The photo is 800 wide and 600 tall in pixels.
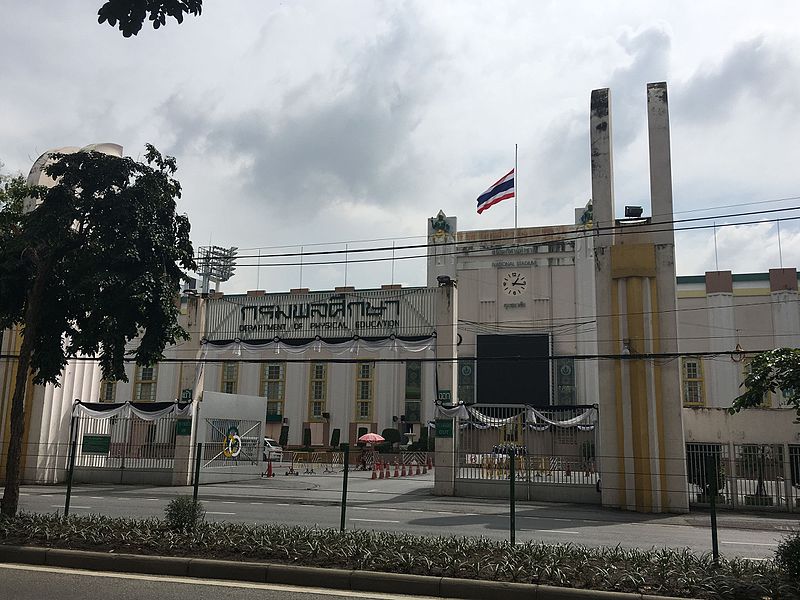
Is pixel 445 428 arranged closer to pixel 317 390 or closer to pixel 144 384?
pixel 317 390

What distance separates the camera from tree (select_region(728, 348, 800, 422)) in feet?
28.9

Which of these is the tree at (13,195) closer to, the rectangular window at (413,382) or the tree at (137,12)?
the tree at (137,12)

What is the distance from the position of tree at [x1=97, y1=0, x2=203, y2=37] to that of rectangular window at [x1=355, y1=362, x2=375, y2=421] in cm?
5688

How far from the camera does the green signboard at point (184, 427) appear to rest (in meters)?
27.5

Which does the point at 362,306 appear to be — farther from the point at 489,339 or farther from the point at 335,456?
the point at 489,339

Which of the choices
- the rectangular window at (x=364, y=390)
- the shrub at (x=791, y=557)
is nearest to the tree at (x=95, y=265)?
the shrub at (x=791, y=557)

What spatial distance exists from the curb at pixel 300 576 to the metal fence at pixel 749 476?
16015 mm

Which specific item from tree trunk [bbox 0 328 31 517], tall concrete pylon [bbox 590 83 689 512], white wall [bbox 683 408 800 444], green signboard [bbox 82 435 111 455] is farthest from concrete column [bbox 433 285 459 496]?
tree trunk [bbox 0 328 31 517]

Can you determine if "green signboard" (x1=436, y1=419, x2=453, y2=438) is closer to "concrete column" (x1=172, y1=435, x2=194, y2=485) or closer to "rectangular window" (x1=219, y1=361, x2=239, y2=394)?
"concrete column" (x1=172, y1=435, x2=194, y2=485)

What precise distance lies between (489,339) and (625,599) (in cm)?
5013

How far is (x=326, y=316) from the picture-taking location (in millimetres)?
28828

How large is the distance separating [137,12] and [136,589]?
6.46 m

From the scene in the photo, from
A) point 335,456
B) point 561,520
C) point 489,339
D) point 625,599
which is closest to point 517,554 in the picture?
point 625,599

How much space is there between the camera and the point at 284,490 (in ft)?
83.8
